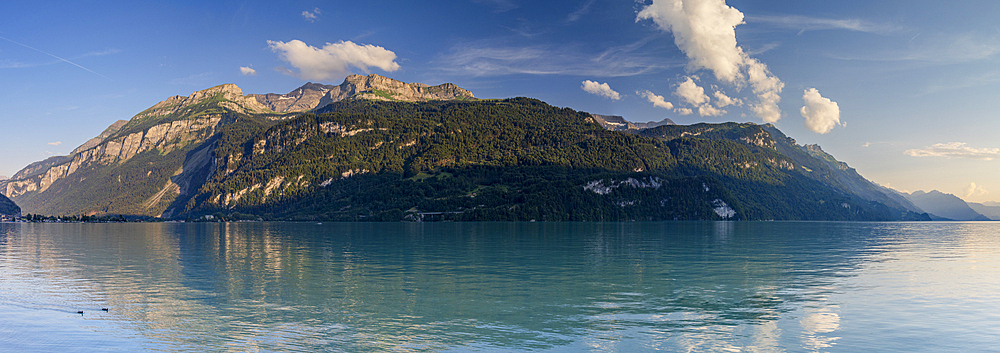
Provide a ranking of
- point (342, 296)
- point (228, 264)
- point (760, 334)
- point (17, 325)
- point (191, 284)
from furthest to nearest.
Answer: point (228, 264) → point (191, 284) → point (342, 296) → point (17, 325) → point (760, 334)

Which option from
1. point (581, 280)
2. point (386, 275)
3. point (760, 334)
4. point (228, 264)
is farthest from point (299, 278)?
point (760, 334)

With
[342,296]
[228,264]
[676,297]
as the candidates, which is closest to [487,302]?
[342,296]

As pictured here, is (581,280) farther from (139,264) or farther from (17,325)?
(139,264)

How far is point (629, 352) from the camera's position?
2181 centimetres

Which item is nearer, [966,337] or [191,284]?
[966,337]

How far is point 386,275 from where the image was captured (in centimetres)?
4728

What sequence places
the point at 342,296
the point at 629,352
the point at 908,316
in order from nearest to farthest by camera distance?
the point at 629,352 < the point at 908,316 < the point at 342,296

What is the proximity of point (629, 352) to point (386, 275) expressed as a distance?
97.9ft

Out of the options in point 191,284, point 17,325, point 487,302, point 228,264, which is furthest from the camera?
point 228,264

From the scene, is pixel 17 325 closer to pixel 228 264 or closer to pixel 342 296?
pixel 342 296

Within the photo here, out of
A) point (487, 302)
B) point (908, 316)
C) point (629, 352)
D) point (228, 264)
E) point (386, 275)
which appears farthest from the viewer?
point (228, 264)

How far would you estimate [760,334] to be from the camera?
25062 mm

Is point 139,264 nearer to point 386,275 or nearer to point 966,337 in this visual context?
point 386,275

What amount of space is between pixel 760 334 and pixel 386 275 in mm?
31636
